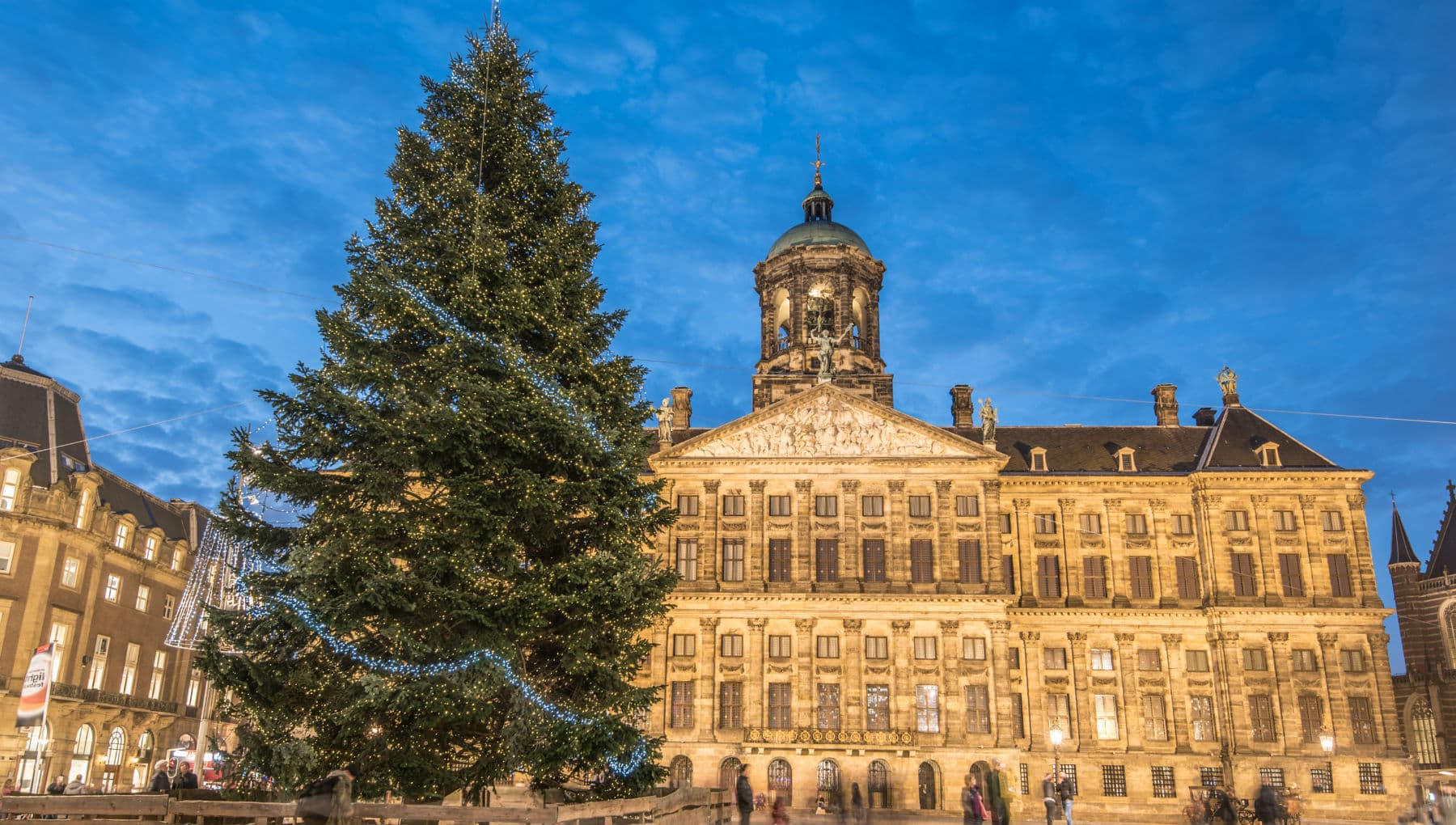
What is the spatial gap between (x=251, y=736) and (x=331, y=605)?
7.54 feet

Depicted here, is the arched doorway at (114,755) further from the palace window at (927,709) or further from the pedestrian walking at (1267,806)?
the pedestrian walking at (1267,806)

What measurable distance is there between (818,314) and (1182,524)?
20214 mm

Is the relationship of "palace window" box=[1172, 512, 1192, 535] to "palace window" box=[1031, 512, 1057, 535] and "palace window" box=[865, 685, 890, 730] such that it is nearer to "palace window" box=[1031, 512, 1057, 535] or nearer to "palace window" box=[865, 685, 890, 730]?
"palace window" box=[1031, 512, 1057, 535]

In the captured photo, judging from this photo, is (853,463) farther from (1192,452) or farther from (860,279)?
(1192,452)

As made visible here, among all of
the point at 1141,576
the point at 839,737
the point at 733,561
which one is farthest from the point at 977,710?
the point at 733,561

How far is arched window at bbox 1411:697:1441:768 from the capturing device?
6166 cm

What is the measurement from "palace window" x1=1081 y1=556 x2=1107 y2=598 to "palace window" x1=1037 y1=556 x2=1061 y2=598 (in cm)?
111

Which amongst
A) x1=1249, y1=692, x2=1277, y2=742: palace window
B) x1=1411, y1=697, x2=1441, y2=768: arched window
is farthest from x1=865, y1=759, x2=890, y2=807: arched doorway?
x1=1411, y1=697, x2=1441, y2=768: arched window

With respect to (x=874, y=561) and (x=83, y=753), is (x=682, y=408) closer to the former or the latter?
(x=874, y=561)

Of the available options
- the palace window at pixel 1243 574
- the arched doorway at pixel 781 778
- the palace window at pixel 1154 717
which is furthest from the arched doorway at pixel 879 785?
the palace window at pixel 1243 574

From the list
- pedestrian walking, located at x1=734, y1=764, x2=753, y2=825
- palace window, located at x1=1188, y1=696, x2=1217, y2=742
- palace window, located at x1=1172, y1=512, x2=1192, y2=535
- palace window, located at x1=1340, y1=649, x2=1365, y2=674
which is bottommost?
pedestrian walking, located at x1=734, y1=764, x2=753, y2=825

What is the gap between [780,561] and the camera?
4762cm

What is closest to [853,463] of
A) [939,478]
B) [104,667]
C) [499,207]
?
[939,478]

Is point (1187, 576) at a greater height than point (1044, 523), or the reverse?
point (1044, 523)
